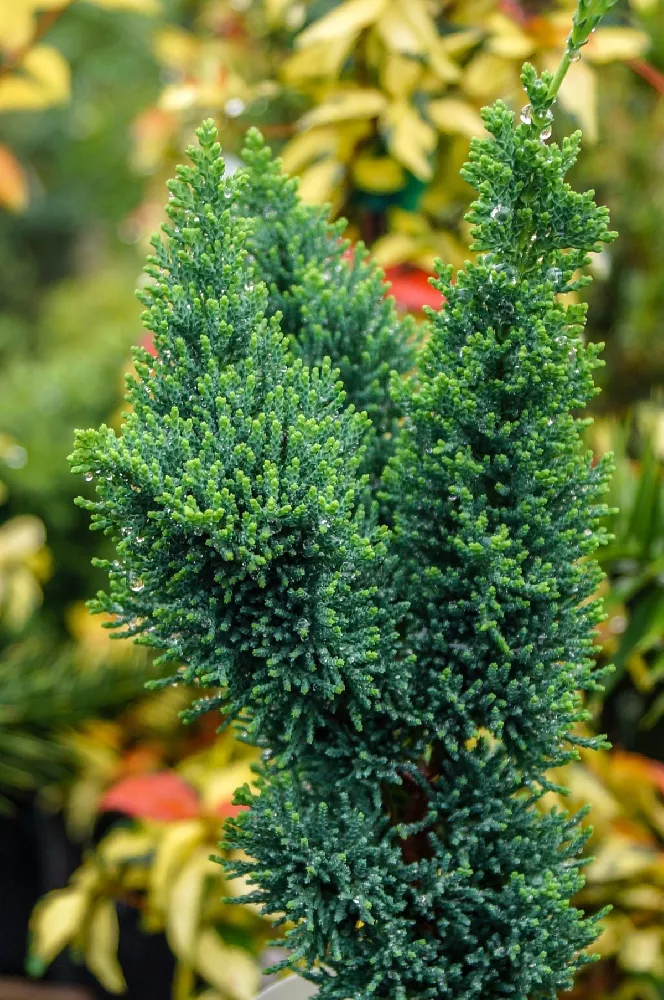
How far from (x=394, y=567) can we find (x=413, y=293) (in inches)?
19.2

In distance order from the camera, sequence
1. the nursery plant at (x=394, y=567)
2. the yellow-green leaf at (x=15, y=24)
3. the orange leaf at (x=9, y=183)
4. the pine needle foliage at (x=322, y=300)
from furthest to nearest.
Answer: the orange leaf at (x=9, y=183), the yellow-green leaf at (x=15, y=24), the pine needle foliage at (x=322, y=300), the nursery plant at (x=394, y=567)

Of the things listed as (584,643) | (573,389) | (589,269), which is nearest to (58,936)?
(584,643)

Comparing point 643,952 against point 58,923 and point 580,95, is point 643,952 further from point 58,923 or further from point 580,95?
point 580,95

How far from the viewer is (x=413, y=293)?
963 mm

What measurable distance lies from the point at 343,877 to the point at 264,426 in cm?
28

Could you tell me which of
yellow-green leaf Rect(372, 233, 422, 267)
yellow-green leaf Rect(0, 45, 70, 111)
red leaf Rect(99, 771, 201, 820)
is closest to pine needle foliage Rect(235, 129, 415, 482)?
yellow-green leaf Rect(372, 233, 422, 267)

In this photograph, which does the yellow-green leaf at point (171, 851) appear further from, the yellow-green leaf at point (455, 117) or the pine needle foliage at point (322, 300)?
the yellow-green leaf at point (455, 117)

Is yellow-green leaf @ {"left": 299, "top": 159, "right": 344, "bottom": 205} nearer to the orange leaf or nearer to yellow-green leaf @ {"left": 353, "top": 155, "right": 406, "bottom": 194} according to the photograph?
yellow-green leaf @ {"left": 353, "top": 155, "right": 406, "bottom": 194}

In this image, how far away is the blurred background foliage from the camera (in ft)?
3.17

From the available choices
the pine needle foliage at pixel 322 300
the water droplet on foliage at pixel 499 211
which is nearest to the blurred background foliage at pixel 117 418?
the pine needle foliage at pixel 322 300

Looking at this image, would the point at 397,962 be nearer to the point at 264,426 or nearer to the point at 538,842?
the point at 538,842

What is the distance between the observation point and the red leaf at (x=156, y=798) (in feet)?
3.41

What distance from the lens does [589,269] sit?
1.25 meters

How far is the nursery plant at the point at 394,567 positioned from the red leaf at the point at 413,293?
386 millimetres
